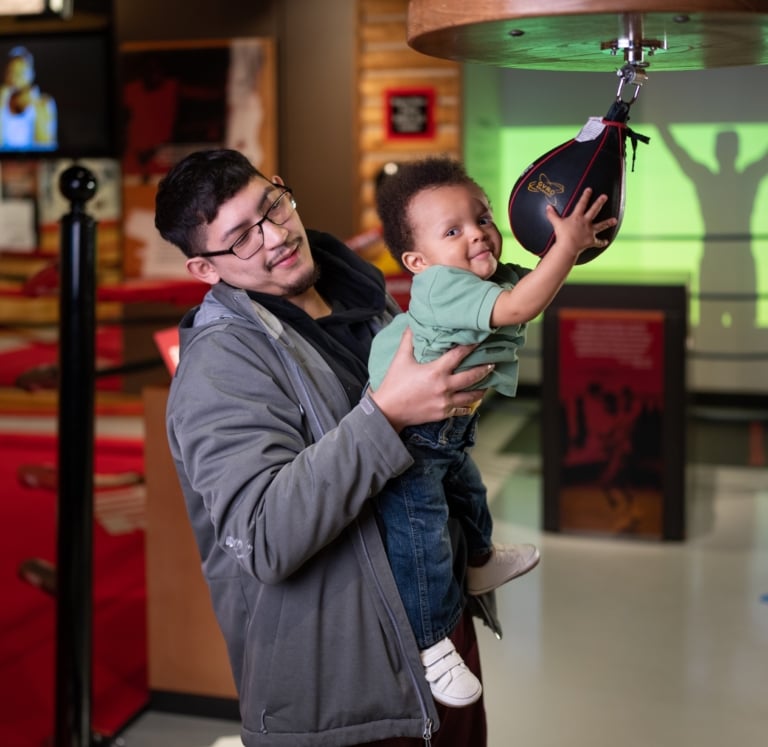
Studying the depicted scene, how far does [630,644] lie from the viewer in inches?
152

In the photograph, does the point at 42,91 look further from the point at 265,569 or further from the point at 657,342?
the point at 265,569

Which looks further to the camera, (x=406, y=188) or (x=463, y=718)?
(x=463, y=718)

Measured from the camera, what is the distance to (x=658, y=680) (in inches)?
140

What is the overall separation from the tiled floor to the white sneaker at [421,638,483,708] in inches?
67.8

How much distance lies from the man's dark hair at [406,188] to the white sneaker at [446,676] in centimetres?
55

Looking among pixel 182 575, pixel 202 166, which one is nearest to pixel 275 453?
pixel 202 166

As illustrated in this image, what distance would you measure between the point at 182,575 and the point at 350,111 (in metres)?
4.25

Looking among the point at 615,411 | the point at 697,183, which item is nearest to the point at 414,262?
the point at 615,411

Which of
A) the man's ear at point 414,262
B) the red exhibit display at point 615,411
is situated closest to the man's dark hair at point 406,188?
the man's ear at point 414,262

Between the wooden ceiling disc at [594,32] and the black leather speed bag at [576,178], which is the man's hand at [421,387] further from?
the wooden ceiling disc at [594,32]

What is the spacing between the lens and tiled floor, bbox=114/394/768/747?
3240 millimetres

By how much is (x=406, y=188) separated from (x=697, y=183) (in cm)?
457

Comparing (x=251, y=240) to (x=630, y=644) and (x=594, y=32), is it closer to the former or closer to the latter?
(x=594, y=32)

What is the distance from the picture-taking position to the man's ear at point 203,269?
5.43ft
